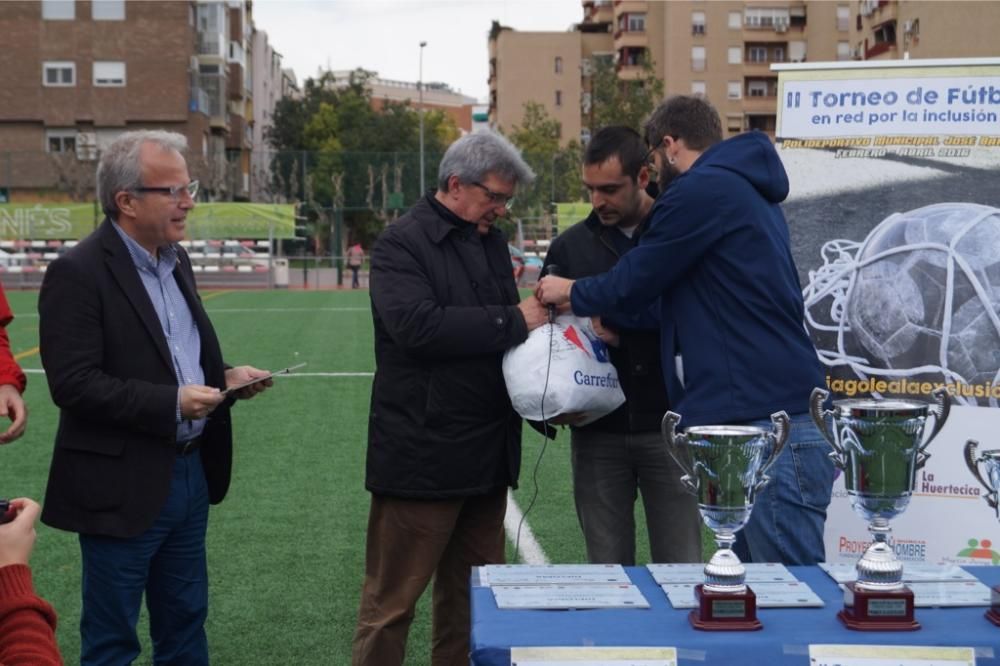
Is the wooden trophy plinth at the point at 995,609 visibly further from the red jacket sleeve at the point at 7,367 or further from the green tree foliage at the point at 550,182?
the green tree foliage at the point at 550,182

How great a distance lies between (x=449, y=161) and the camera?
3912 mm

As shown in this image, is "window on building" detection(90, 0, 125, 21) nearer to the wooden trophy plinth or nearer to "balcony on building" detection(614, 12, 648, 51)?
"balcony on building" detection(614, 12, 648, 51)

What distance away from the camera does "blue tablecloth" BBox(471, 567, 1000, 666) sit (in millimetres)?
2426

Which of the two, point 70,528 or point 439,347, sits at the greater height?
point 439,347

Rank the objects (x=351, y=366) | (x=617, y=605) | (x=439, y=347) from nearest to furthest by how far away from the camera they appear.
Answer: (x=617, y=605) → (x=439, y=347) → (x=351, y=366)

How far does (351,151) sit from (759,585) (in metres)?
63.0

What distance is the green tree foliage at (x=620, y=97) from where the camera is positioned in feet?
181

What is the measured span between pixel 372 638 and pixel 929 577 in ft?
5.91

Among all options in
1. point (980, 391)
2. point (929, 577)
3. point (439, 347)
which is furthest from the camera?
point (980, 391)

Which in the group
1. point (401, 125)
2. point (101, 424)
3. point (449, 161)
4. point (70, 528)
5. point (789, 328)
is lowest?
point (70, 528)

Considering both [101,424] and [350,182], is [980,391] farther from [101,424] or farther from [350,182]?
[350,182]

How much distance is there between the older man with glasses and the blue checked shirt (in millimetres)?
548

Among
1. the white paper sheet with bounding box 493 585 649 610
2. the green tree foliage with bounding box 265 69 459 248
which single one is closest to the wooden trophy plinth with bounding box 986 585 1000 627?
the white paper sheet with bounding box 493 585 649 610

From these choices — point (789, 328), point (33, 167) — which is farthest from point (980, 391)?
point (33, 167)
